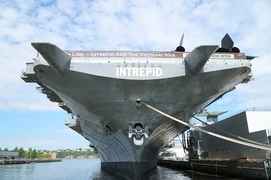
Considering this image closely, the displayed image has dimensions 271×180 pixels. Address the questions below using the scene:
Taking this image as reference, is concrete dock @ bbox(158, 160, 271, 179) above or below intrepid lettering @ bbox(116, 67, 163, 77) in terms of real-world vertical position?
below

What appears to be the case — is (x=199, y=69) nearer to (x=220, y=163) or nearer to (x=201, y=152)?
(x=220, y=163)

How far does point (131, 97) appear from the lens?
11664mm

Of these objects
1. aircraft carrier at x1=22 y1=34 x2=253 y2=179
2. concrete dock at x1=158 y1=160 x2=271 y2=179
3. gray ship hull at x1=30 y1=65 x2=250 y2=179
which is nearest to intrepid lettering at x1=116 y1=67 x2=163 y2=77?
aircraft carrier at x1=22 y1=34 x2=253 y2=179

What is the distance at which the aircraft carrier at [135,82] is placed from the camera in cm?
1095

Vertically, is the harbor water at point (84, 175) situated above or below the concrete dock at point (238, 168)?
below

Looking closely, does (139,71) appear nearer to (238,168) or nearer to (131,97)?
(131,97)

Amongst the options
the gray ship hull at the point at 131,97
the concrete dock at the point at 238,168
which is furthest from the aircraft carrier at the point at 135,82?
the concrete dock at the point at 238,168

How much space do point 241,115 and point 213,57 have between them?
7453 mm

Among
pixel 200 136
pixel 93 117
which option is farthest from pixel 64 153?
pixel 93 117

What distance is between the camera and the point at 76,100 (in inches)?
494

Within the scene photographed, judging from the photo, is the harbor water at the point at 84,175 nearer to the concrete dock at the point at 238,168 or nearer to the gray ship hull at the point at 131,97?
the concrete dock at the point at 238,168

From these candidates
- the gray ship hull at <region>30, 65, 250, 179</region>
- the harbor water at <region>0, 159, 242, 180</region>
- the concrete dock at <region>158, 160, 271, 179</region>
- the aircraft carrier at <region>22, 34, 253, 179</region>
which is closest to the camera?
the aircraft carrier at <region>22, 34, 253, 179</region>

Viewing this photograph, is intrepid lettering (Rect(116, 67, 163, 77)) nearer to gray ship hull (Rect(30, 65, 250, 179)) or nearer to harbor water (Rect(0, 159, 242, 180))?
gray ship hull (Rect(30, 65, 250, 179))

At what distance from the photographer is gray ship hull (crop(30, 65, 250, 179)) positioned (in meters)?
11.2
